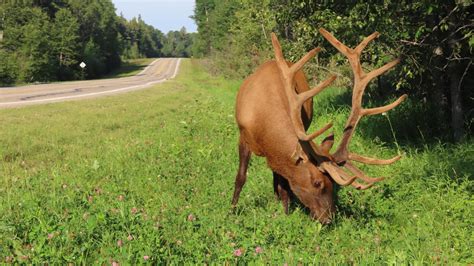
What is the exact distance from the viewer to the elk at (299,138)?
4574mm

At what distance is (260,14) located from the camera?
37.1 ft

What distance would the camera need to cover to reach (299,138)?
179 inches

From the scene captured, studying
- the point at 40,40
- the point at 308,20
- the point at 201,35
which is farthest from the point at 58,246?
the point at 201,35

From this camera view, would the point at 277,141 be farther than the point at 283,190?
No

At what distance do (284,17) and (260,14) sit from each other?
202 cm

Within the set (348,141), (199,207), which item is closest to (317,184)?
(348,141)

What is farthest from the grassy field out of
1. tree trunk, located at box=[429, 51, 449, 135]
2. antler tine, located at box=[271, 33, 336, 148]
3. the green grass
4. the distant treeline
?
the green grass

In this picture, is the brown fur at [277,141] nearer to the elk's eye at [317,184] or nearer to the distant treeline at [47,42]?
the elk's eye at [317,184]

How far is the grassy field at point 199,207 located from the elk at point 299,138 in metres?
0.35

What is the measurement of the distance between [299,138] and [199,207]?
5.60 feet

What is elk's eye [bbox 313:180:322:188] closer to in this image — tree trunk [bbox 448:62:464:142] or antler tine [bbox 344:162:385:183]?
antler tine [bbox 344:162:385:183]

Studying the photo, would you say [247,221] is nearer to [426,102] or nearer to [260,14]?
[426,102]

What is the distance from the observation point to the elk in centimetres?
457

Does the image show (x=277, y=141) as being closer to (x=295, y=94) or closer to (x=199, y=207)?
(x=295, y=94)
